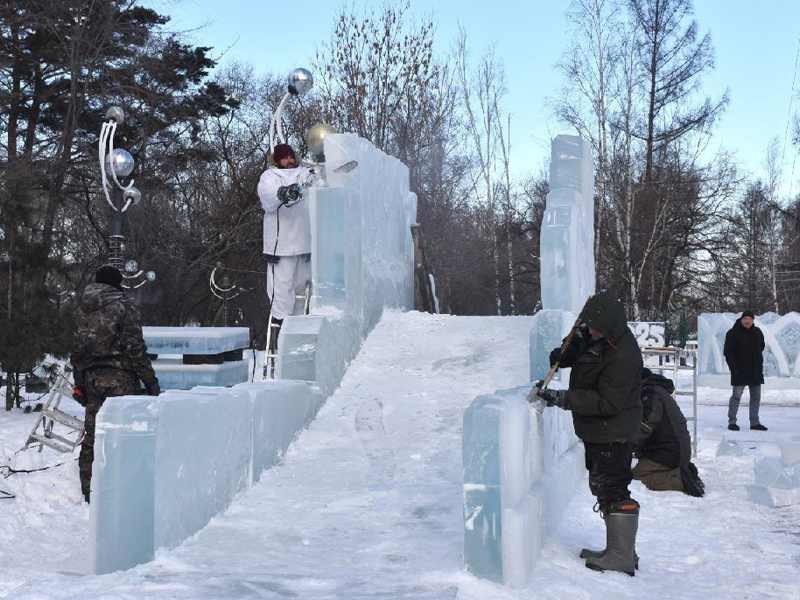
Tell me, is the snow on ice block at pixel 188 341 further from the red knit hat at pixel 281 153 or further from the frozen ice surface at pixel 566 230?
the frozen ice surface at pixel 566 230

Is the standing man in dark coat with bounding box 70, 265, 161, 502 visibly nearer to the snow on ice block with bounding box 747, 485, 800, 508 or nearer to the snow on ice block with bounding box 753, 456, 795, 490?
the snow on ice block with bounding box 747, 485, 800, 508

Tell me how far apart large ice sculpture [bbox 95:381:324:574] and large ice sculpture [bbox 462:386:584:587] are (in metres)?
1.56

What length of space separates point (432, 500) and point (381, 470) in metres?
0.71

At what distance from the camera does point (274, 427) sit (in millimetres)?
6383

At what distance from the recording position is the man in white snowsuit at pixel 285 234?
8.78 meters

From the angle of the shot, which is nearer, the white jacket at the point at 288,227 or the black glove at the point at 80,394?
the black glove at the point at 80,394

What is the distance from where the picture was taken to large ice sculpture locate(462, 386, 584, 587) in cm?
427

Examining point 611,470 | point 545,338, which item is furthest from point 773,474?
point 611,470

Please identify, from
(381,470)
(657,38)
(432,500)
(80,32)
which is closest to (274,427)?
(381,470)

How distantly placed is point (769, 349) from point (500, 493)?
1546 centimetres

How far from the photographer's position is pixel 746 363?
11594 mm

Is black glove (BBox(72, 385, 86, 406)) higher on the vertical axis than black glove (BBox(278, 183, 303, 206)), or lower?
lower

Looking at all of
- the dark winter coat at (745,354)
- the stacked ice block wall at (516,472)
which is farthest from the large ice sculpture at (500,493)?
the dark winter coat at (745,354)

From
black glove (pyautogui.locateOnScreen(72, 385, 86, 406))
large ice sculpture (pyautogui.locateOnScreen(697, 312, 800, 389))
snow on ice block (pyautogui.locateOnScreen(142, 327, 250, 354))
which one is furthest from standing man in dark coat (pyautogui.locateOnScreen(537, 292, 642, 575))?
large ice sculpture (pyautogui.locateOnScreen(697, 312, 800, 389))
